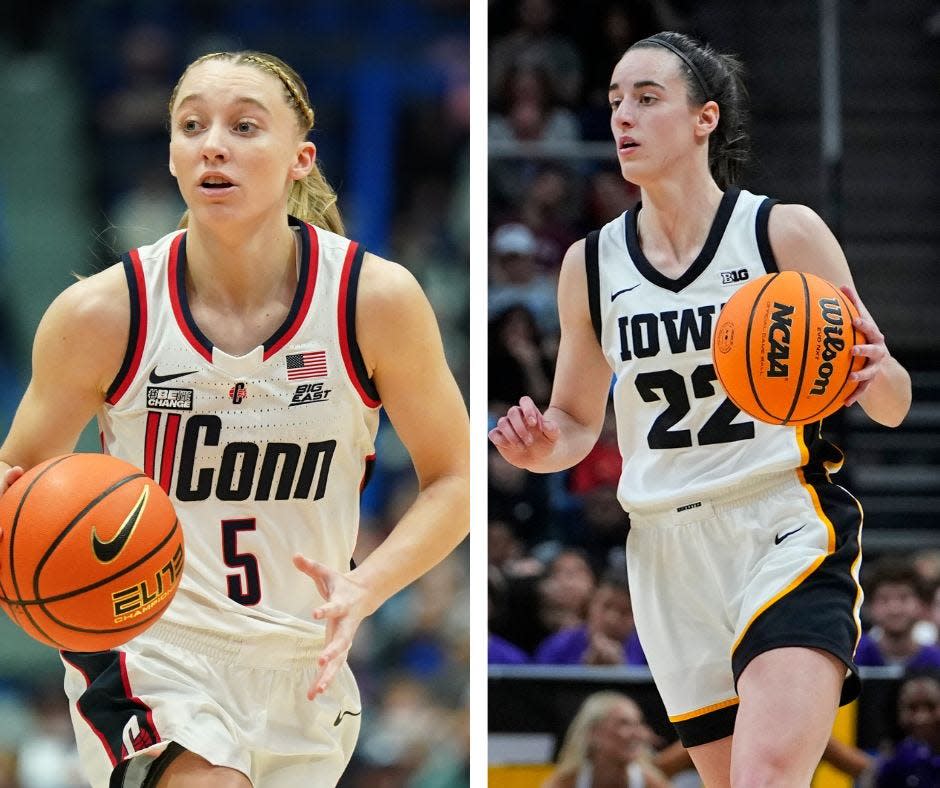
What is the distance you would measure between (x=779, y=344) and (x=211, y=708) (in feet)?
4.77

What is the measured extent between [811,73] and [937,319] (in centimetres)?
155

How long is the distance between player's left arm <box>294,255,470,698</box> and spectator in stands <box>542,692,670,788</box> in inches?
79.4

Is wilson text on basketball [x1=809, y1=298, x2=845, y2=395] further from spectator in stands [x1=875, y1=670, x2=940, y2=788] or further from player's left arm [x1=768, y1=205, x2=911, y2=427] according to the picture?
spectator in stands [x1=875, y1=670, x2=940, y2=788]

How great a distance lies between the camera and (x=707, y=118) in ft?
11.9

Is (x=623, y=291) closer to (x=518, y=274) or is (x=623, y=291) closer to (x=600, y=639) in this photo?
(x=600, y=639)

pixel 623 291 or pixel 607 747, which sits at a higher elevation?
pixel 623 291

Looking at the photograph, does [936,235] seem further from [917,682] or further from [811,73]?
[917,682]

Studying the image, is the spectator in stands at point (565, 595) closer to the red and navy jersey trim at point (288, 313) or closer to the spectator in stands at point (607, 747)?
the spectator in stands at point (607, 747)

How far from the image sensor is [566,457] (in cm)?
359

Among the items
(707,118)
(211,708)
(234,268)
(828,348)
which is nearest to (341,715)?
(211,708)

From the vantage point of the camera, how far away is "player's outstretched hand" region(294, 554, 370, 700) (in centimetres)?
278

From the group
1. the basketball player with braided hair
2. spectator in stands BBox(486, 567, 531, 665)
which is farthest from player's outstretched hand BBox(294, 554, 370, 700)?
spectator in stands BBox(486, 567, 531, 665)

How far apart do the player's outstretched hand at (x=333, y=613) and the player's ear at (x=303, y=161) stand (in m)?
1.07

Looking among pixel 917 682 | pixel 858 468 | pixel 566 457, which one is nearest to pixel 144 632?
pixel 566 457
